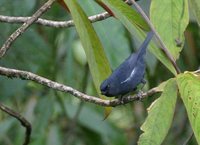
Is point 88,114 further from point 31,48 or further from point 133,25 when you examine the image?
point 133,25

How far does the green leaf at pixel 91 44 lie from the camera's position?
1.28 meters

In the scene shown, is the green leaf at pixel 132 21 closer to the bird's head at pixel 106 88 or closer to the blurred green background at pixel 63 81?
→ the bird's head at pixel 106 88

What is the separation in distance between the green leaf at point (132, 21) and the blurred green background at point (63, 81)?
0.76 m

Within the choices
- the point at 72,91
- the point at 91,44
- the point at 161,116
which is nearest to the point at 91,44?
the point at 91,44

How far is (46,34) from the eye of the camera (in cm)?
298

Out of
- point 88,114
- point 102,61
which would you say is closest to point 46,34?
point 88,114

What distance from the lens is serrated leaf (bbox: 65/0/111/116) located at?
128cm

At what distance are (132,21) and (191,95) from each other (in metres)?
0.21

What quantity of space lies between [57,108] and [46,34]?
0.46 meters

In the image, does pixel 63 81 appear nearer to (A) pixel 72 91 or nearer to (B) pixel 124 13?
(A) pixel 72 91

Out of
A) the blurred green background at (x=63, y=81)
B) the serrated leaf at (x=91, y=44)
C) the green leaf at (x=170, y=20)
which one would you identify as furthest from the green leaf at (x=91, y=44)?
the blurred green background at (x=63, y=81)

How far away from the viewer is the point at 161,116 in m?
1.21

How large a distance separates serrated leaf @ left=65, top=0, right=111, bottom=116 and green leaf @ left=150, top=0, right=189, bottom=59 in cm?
12

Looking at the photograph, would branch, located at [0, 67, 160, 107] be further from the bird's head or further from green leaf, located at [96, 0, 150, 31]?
green leaf, located at [96, 0, 150, 31]
